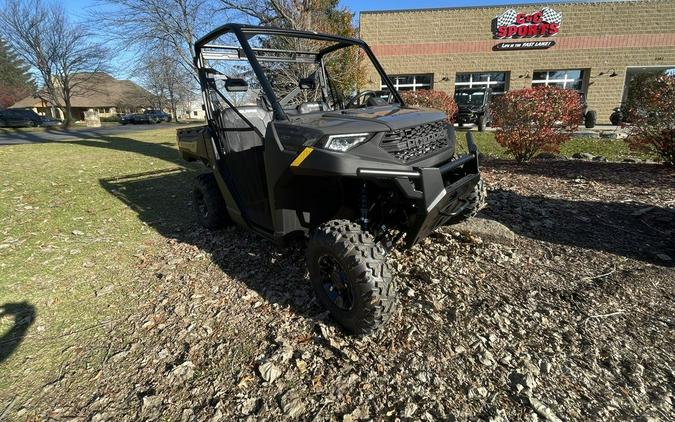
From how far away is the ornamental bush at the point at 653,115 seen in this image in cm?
579

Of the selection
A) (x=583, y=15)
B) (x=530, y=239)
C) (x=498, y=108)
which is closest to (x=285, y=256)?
(x=530, y=239)

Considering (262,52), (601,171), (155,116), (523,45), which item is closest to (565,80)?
(523,45)

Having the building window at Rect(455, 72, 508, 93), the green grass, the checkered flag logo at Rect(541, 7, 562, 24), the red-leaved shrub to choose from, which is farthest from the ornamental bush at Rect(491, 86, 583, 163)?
the checkered flag logo at Rect(541, 7, 562, 24)

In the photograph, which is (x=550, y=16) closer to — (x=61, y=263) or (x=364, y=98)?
(x=364, y=98)

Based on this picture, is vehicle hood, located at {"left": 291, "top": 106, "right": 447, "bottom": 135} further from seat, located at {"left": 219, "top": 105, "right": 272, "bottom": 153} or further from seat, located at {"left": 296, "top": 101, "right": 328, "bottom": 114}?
seat, located at {"left": 219, "top": 105, "right": 272, "bottom": 153}

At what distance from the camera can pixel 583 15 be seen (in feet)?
71.6

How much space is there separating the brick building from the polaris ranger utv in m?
19.1

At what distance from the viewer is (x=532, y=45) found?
2220cm

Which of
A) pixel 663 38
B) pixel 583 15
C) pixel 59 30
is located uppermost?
pixel 59 30

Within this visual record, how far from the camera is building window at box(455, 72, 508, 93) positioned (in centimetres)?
2298

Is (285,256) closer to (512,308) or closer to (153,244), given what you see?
(153,244)

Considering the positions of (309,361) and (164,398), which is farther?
(309,361)

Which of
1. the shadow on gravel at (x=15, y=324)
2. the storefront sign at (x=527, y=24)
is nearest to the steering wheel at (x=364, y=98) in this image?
the shadow on gravel at (x=15, y=324)

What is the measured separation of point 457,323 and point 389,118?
4.79 feet
